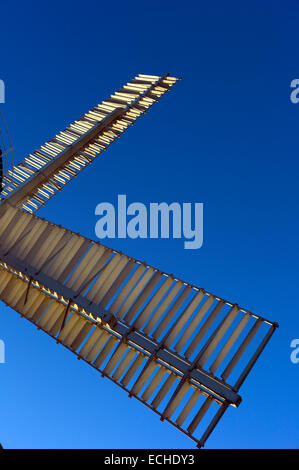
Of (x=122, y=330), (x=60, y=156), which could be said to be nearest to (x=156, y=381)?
(x=122, y=330)

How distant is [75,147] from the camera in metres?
12.6

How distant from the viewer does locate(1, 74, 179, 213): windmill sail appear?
11588mm

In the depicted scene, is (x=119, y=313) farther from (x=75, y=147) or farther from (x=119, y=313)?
(x=75, y=147)

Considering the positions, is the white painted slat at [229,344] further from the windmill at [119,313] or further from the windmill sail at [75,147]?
the windmill sail at [75,147]

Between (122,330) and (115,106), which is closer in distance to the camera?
(122,330)

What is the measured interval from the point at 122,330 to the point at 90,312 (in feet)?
2.20

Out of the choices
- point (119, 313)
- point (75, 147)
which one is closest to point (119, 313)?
point (119, 313)

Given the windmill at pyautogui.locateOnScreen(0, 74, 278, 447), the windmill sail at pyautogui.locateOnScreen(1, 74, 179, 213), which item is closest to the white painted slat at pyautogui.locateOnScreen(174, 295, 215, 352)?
the windmill at pyautogui.locateOnScreen(0, 74, 278, 447)

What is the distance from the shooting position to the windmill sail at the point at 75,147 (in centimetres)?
1159
